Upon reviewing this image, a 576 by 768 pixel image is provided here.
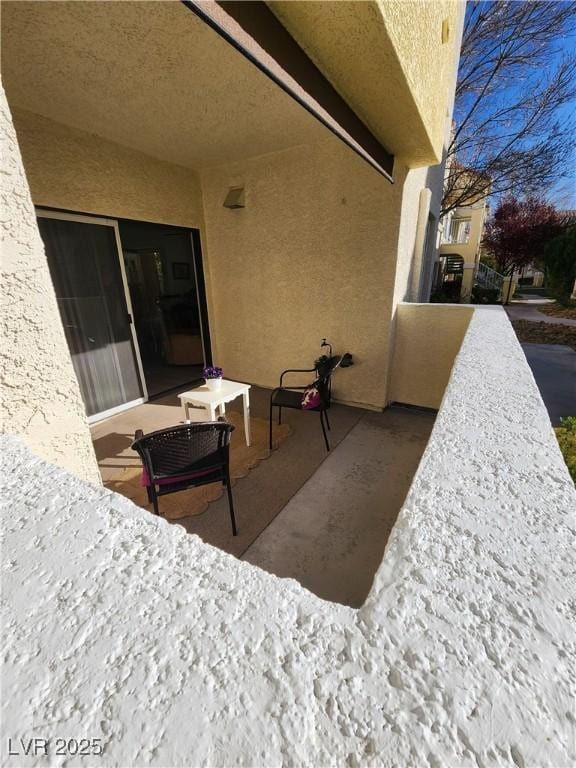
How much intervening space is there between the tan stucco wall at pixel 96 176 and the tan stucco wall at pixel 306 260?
2.19 feet

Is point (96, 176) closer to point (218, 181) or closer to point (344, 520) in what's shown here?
point (218, 181)

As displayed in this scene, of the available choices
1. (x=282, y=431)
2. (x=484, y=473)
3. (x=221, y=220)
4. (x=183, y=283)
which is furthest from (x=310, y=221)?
(x=484, y=473)

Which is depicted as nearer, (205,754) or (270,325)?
(205,754)

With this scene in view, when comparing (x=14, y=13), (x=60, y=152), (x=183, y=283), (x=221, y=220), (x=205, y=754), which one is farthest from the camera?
(x=183, y=283)

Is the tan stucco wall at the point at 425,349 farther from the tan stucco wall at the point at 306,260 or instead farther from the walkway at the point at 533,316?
the walkway at the point at 533,316

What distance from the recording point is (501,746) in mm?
386

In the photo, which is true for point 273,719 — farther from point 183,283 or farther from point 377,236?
point 183,283

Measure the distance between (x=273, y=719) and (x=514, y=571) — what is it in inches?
20.0

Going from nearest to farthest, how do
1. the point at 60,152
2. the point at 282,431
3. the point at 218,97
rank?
1. the point at 218,97
2. the point at 60,152
3. the point at 282,431

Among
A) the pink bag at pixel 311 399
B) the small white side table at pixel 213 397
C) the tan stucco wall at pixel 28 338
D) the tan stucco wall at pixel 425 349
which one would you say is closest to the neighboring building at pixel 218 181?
the tan stucco wall at pixel 28 338

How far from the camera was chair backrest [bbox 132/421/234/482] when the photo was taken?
2.01 meters

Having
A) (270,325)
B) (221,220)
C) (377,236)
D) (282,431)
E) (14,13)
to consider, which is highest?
(14,13)

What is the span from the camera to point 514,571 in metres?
0.61

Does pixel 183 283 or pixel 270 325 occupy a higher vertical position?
pixel 183 283
